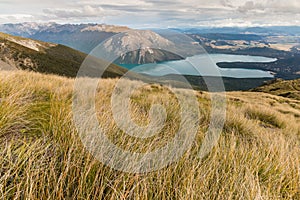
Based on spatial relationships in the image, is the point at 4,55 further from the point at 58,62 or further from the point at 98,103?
the point at 98,103

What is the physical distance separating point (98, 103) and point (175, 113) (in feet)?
5.71

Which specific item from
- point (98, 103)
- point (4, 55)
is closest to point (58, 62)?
point (4, 55)

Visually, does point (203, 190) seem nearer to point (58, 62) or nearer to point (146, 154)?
point (146, 154)

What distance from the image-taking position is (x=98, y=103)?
4789mm

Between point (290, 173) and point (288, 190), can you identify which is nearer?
point (288, 190)

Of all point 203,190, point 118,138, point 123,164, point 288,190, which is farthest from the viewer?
point 118,138

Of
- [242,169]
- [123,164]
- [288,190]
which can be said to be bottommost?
[288,190]

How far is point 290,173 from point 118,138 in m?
2.03

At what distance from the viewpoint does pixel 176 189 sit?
182 cm

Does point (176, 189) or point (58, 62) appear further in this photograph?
point (58, 62)

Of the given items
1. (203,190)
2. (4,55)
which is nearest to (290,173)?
(203,190)

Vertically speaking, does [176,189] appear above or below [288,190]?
above

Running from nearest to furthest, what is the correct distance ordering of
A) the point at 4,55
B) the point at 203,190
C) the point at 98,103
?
the point at 203,190, the point at 98,103, the point at 4,55

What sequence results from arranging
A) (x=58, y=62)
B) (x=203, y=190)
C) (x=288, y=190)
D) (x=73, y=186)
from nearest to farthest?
(x=73, y=186), (x=203, y=190), (x=288, y=190), (x=58, y=62)
